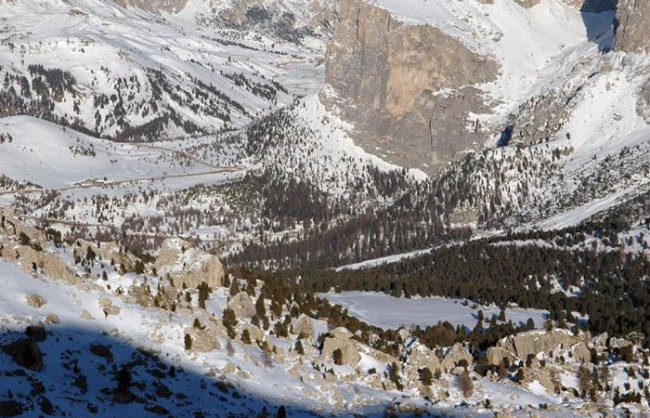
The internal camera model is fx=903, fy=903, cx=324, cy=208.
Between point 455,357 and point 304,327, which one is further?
point 455,357

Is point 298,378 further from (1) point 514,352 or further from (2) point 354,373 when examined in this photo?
(1) point 514,352

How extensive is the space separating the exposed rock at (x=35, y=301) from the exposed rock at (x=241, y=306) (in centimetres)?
2004

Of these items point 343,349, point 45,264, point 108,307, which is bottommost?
point 343,349

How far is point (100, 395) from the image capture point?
207ft

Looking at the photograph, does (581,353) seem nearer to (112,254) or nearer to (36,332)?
(112,254)

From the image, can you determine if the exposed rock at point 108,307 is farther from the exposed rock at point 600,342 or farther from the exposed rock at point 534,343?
the exposed rock at point 600,342

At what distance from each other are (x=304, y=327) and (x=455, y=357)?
52.4ft

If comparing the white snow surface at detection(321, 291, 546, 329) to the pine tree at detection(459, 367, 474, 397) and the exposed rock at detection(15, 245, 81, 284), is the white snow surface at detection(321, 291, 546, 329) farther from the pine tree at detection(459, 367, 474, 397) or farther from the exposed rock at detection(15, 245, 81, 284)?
the exposed rock at detection(15, 245, 81, 284)

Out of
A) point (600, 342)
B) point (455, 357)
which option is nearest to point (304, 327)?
point (455, 357)

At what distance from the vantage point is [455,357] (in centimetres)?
9162

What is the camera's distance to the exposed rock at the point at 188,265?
299ft

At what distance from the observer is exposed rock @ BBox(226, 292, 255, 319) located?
86.9 metres

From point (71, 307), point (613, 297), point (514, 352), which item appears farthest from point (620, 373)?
point (613, 297)

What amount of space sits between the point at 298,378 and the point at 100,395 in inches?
791
